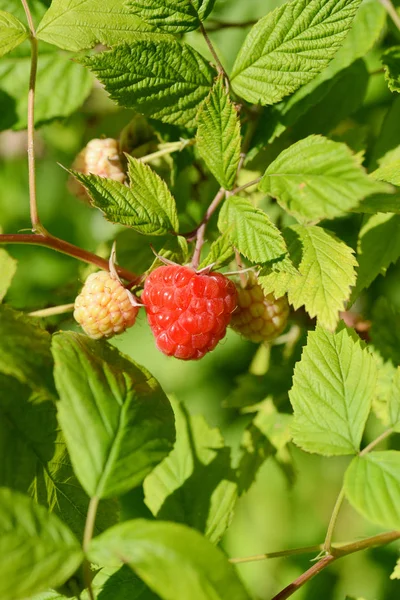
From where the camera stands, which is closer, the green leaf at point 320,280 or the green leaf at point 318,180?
the green leaf at point 318,180

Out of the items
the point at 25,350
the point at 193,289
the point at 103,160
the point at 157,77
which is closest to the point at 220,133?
the point at 157,77

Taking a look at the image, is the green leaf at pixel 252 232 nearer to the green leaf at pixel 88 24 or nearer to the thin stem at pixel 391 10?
the green leaf at pixel 88 24

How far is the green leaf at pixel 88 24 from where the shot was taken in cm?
132

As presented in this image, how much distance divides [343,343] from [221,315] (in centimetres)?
24

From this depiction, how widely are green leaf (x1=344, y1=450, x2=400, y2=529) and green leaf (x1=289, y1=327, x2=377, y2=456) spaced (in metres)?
0.04

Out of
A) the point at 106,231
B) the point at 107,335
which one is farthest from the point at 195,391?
the point at 107,335

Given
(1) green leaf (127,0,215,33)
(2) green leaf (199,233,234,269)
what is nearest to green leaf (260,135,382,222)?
(2) green leaf (199,233,234,269)

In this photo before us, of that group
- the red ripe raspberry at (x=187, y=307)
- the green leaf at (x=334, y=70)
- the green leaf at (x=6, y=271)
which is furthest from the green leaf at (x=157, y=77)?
the green leaf at (x=6, y=271)

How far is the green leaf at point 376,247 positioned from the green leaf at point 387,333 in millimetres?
140

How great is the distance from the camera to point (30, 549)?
3.04ft

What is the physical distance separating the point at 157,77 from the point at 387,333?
2.57 ft

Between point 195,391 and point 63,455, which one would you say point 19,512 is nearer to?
point 63,455

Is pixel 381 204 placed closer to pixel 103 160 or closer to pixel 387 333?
pixel 387 333

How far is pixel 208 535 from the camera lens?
144 cm
